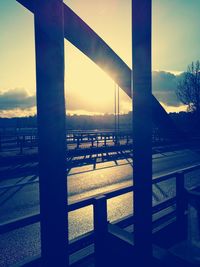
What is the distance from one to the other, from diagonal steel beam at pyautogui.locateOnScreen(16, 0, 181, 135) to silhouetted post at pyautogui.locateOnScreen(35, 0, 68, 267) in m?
0.11

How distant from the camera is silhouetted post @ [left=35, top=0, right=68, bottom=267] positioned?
3.36 feet

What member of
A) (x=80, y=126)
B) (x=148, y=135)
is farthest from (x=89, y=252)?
(x=80, y=126)

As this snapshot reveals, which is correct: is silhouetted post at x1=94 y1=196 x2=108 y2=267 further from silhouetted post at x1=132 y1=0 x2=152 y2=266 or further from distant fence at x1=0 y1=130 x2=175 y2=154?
distant fence at x1=0 y1=130 x2=175 y2=154

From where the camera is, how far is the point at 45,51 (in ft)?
3.38

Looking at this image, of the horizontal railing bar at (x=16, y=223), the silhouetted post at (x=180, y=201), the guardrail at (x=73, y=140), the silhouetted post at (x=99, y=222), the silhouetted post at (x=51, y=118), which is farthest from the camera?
the guardrail at (x=73, y=140)

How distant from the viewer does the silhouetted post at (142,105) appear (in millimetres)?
1247

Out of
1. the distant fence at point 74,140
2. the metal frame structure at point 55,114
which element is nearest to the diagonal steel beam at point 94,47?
the metal frame structure at point 55,114

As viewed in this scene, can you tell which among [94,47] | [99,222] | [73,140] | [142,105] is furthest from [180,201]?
[73,140]

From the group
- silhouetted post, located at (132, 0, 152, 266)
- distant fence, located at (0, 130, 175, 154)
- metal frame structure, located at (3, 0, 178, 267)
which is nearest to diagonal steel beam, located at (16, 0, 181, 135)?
metal frame structure, located at (3, 0, 178, 267)

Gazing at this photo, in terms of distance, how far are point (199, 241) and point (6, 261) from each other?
10.7 ft

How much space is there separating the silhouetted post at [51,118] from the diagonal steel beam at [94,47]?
0.35ft

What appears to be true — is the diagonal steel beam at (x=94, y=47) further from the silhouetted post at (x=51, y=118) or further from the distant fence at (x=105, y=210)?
the distant fence at (x=105, y=210)

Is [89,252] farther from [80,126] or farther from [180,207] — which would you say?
[80,126]

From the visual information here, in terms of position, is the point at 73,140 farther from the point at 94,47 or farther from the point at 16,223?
the point at 94,47
